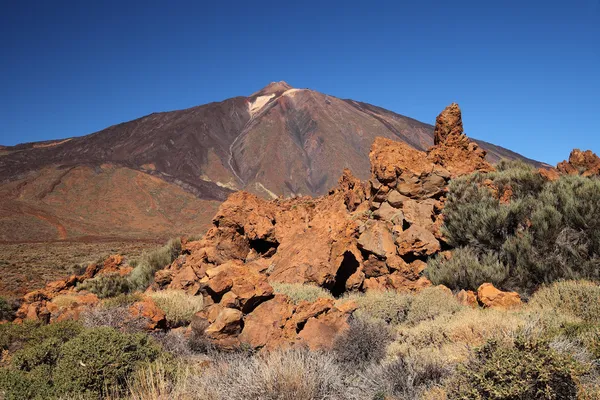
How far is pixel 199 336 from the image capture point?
5.29 m

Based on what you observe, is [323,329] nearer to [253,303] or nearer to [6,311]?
[253,303]

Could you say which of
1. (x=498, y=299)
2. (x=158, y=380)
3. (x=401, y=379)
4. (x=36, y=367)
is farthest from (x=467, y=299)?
(x=36, y=367)

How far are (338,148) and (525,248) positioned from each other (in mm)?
92845

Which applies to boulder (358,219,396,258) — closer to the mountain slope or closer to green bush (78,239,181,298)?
green bush (78,239,181,298)

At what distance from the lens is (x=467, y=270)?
7.17 metres

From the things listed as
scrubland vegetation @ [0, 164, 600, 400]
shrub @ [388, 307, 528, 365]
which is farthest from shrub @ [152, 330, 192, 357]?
shrub @ [388, 307, 528, 365]

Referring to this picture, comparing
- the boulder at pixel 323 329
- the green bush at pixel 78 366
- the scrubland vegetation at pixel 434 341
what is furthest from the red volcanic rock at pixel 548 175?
the green bush at pixel 78 366

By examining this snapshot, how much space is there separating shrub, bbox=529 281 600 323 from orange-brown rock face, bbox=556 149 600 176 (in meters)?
5.40

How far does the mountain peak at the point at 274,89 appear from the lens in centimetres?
14662

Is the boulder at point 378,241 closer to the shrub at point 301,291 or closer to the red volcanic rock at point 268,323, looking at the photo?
the shrub at point 301,291

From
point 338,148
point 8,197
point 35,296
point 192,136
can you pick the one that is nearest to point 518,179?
point 35,296

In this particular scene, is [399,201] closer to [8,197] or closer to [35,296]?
[35,296]

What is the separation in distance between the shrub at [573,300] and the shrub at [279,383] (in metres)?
3.55

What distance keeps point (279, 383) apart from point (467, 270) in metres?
5.04
